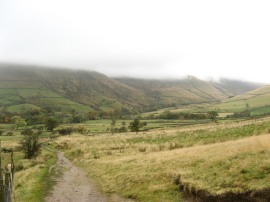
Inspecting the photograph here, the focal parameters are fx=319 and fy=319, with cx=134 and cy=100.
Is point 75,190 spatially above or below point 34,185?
below

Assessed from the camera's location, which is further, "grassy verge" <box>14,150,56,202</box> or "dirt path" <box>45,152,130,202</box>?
"grassy verge" <box>14,150,56,202</box>

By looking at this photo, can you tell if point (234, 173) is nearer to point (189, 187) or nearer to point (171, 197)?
point (189, 187)

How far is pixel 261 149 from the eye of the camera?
24984 millimetres

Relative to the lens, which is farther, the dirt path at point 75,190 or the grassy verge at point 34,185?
the grassy verge at point 34,185

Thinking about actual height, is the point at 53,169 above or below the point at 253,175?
below

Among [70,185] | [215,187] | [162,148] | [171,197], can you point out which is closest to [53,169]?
[70,185]

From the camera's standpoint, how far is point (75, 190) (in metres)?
30.8

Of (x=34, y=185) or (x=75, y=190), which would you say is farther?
(x=34, y=185)

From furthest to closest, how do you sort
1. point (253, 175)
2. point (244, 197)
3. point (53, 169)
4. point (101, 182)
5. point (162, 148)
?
point (162, 148), point (53, 169), point (101, 182), point (253, 175), point (244, 197)

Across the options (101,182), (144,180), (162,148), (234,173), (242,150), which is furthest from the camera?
(162,148)

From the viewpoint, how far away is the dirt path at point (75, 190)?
27.0 metres

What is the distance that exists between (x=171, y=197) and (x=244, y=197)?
Result: 233 inches

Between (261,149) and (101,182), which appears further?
(101,182)

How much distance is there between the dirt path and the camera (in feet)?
88.7
